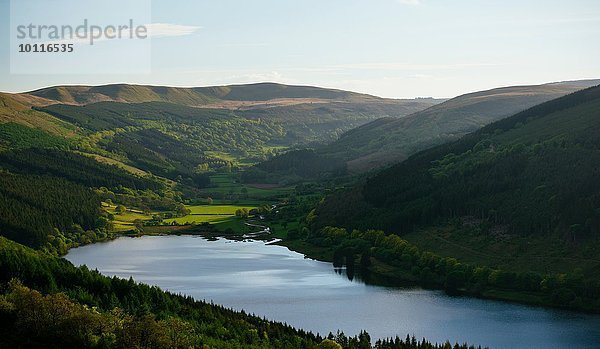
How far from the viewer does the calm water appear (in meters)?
115

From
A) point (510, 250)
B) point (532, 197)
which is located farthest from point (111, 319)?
point (532, 197)

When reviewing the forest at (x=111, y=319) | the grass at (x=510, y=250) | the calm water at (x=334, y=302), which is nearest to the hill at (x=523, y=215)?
the grass at (x=510, y=250)

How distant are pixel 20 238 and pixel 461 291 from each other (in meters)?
108

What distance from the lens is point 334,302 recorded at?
13400 cm

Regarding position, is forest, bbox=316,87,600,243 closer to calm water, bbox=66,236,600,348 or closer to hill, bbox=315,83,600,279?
hill, bbox=315,83,600,279

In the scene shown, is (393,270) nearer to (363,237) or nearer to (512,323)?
(363,237)

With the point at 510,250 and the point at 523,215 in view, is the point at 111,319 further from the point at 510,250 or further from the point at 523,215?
the point at 523,215

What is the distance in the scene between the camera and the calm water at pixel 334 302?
378 feet

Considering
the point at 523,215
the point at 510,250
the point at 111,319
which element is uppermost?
the point at 523,215

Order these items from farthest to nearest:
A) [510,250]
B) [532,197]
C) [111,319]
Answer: [532,197]
[510,250]
[111,319]

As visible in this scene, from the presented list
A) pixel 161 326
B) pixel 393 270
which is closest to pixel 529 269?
pixel 393 270

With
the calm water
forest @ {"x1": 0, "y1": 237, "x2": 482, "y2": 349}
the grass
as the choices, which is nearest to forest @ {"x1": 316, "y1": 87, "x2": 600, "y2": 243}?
the grass

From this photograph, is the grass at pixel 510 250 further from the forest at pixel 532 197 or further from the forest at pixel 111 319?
the forest at pixel 111 319

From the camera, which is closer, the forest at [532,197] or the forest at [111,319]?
the forest at [111,319]
